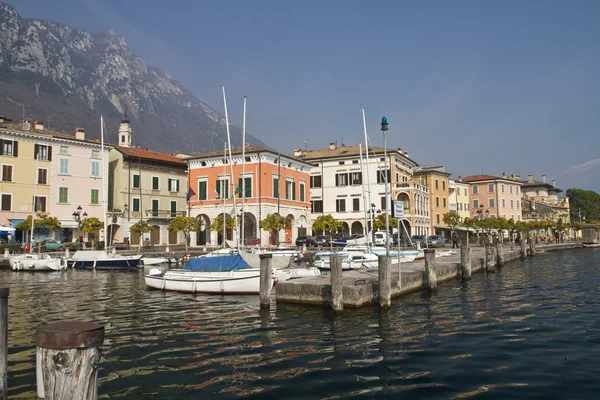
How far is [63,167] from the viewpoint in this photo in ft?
169

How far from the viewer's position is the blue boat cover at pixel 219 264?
2189 centimetres

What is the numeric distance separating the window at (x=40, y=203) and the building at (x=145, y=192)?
7.02 m

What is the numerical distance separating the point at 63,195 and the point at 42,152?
512 centimetres

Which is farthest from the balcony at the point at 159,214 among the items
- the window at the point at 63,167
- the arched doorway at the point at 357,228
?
the arched doorway at the point at 357,228

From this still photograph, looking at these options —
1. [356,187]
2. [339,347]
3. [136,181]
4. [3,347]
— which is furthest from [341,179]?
[3,347]

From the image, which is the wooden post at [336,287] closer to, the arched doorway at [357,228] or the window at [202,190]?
the window at [202,190]

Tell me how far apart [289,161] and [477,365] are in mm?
48356

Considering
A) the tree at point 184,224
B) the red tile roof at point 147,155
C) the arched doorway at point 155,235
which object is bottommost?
the arched doorway at point 155,235

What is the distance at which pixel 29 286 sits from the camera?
2580 centimetres

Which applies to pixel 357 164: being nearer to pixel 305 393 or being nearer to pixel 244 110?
pixel 244 110

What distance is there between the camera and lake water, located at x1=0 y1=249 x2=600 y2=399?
8312 mm

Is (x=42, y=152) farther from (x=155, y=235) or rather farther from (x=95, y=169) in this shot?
(x=155, y=235)

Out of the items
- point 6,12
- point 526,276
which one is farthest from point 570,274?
point 6,12

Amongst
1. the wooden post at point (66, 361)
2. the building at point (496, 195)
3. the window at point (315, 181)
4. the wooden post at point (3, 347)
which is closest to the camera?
the wooden post at point (66, 361)
